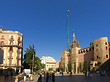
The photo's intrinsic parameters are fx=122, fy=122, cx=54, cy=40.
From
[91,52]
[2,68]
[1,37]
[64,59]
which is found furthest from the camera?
[64,59]

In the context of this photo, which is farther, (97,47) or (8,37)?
(97,47)

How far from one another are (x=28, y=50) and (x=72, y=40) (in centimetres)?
9131

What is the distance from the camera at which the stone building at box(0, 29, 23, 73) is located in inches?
1856

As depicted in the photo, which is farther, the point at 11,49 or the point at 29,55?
the point at 29,55

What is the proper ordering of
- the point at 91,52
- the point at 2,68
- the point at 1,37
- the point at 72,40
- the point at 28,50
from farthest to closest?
the point at 72,40
the point at 91,52
the point at 28,50
the point at 1,37
the point at 2,68

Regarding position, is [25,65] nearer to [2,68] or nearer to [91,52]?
[2,68]

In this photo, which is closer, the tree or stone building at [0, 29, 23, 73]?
stone building at [0, 29, 23, 73]

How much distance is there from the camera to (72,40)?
139375mm

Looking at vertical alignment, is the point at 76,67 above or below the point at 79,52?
below

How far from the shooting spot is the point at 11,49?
49438 millimetres

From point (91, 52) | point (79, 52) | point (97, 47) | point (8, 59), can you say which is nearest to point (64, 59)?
point (79, 52)

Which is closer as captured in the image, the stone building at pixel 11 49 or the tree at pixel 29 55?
the stone building at pixel 11 49

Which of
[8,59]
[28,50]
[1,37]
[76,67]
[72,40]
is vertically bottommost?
[76,67]

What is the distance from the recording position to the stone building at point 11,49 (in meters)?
47.1
